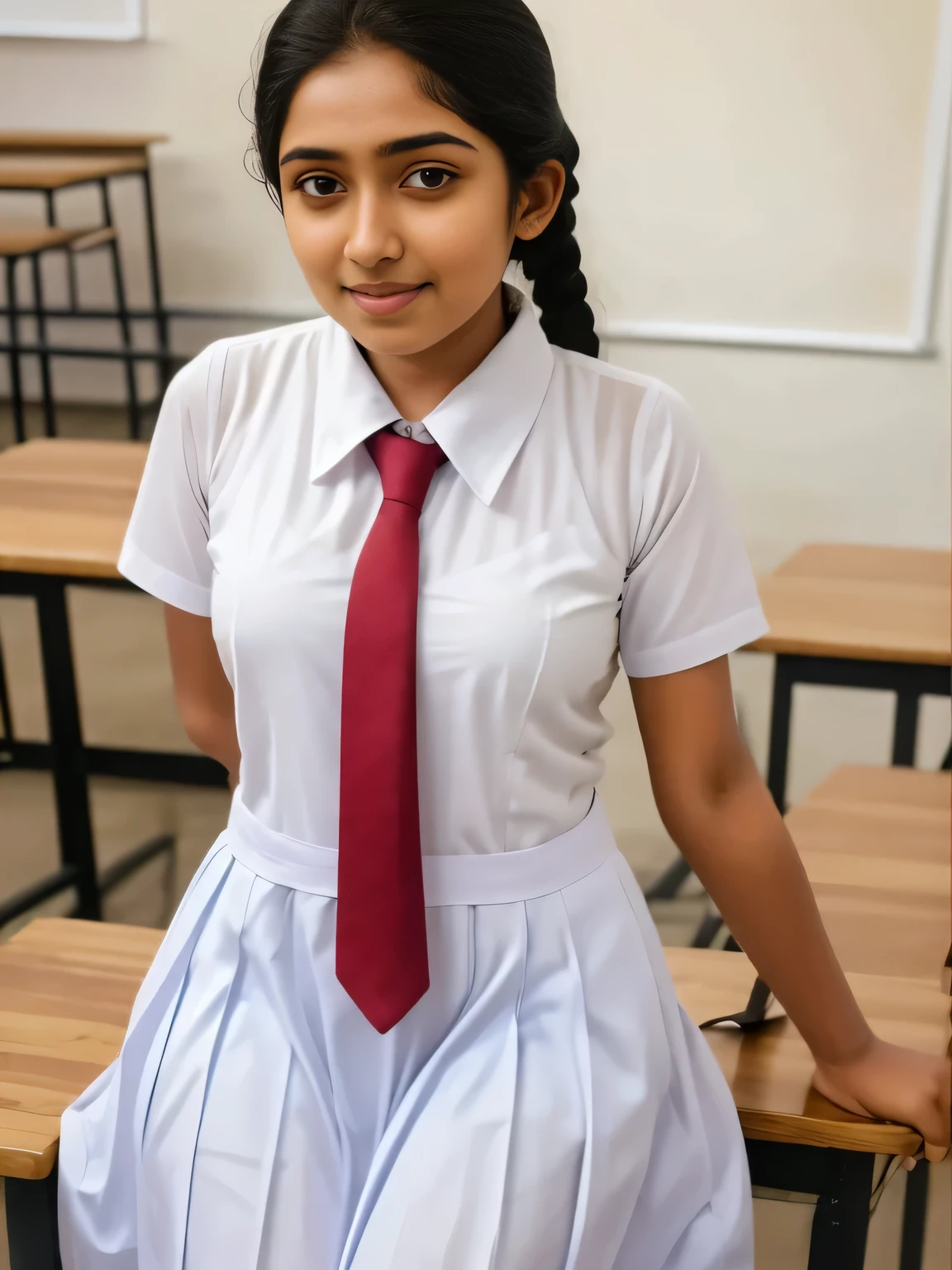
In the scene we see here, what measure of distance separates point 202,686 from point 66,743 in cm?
125

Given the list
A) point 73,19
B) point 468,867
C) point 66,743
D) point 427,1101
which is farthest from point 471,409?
point 73,19

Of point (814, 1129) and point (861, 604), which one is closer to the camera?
point (814, 1129)

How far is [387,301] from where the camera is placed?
0.87m

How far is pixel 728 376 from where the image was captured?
12.7 feet

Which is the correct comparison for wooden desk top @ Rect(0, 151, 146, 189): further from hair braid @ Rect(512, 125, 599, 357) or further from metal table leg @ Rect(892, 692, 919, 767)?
hair braid @ Rect(512, 125, 599, 357)

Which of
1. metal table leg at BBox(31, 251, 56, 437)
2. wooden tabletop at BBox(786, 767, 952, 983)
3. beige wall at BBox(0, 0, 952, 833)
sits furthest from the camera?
metal table leg at BBox(31, 251, 56, 437)

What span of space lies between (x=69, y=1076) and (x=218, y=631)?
0.47 metres

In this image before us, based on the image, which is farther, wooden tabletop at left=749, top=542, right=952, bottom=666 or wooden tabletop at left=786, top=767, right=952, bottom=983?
wooden tabletop at left=749, top=542, right=952, bottom=666

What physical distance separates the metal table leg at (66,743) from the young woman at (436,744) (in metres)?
1.22

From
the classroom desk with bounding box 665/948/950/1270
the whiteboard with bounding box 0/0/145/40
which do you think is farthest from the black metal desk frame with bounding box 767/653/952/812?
→ the whiteboard with bounding box 0/0/145/40

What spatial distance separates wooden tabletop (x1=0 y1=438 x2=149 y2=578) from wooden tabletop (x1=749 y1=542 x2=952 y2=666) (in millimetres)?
897

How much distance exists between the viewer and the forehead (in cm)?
83

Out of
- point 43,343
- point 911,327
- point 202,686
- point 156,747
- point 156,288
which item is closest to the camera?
point 202,686

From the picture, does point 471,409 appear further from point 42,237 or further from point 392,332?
point 42,237
